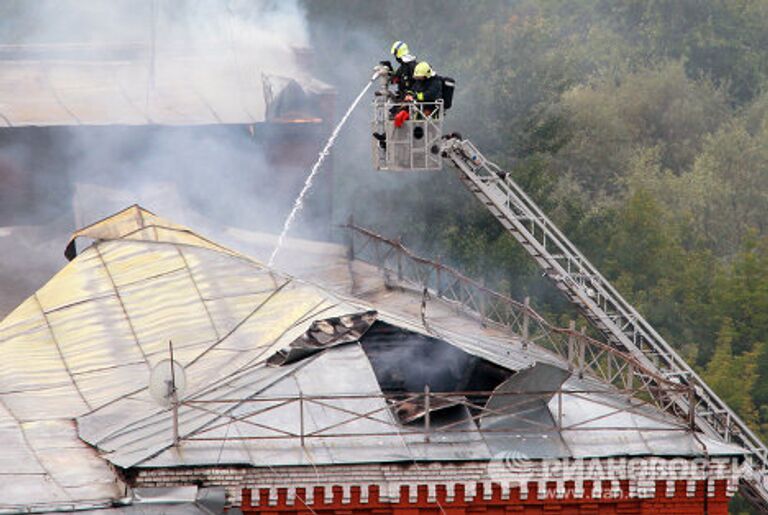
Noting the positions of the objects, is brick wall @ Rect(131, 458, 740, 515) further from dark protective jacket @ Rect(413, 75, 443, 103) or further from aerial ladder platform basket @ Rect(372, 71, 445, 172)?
dark protective jacket @ Rect(413, 75, 443, 103)

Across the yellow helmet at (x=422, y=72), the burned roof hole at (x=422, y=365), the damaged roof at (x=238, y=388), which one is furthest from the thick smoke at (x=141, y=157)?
the burned roof hole at (x=422, y=365)

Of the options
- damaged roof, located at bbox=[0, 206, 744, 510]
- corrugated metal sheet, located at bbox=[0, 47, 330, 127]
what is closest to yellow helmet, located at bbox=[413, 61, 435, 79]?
damaged roof, located at bbox=[0, 206, 744, 510]

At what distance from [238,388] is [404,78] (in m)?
8.18

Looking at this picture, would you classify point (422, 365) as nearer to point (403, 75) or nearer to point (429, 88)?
point (429, 88)

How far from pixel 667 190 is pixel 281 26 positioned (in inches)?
556

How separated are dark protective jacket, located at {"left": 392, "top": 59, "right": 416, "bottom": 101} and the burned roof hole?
6594 mm

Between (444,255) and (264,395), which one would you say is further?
(444,255)

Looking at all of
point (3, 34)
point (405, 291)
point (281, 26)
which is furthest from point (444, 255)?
point (405, 291)

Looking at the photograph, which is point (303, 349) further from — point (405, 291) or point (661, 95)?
point (661, 95)

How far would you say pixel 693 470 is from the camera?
26344 mm

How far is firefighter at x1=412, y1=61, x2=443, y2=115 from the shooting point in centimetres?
3259

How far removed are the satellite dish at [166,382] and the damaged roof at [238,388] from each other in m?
0.27

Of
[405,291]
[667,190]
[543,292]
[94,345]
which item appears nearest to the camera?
[94,345]

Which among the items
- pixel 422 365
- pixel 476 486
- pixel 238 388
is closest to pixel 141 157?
pixel 422 365
